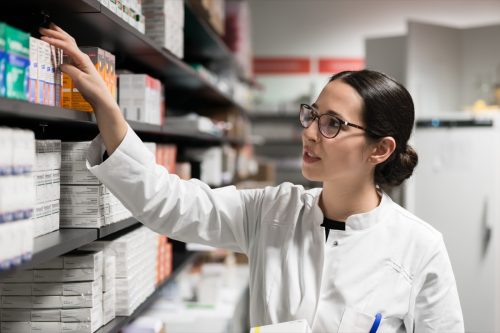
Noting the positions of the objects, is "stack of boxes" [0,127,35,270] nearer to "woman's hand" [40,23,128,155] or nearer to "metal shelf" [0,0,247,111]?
"woman's hand" [40,23,128,155]

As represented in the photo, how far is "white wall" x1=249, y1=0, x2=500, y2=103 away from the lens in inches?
312

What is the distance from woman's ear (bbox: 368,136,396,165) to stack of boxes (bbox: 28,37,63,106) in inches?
39.9

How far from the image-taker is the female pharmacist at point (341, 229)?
169cm

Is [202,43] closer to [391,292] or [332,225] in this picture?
[332,225]

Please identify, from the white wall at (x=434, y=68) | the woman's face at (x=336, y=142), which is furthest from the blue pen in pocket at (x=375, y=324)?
the white wall at (x=434, y=68)

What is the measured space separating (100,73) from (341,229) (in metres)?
0.96

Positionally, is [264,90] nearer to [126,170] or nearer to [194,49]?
[194,49]

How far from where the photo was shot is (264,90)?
26.7ft

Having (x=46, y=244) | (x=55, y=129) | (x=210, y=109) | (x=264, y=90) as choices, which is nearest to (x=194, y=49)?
(x=210, y=109)

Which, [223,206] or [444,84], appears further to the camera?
[444,84]

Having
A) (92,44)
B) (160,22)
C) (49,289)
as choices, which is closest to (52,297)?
(49,289)

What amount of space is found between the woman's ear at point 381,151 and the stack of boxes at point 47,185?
101cm

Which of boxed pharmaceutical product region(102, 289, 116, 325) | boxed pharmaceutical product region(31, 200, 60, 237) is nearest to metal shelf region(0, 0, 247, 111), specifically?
boxed pharmaceutical product region(31, 200, 60, 237)

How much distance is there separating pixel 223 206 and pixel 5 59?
846 mm
